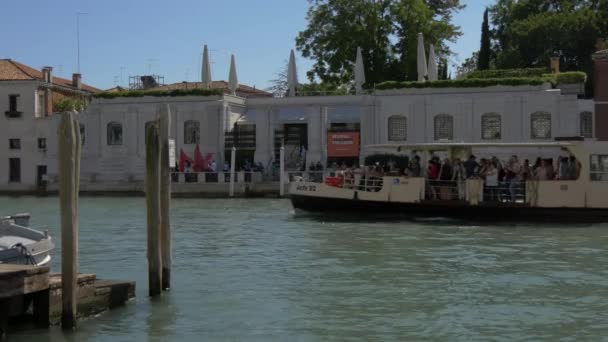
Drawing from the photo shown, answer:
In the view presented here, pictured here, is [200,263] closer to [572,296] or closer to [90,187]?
[572,296]

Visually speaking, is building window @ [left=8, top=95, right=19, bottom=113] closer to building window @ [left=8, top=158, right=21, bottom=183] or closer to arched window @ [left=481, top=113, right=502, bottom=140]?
building window @ [left=8, top=158, right=21, bottom=183]

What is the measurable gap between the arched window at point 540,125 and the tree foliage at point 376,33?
10697 mm

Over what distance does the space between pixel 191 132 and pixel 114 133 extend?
13.6 ft

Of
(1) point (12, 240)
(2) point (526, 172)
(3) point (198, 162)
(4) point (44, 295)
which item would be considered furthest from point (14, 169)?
(4) point (44, 295)

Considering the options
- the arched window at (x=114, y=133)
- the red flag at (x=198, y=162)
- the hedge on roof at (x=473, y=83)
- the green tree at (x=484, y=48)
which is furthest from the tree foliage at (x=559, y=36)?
the arched window at (x=114, y=133)

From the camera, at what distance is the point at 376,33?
1983 inches

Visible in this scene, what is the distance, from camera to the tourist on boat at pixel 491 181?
82.0 ft

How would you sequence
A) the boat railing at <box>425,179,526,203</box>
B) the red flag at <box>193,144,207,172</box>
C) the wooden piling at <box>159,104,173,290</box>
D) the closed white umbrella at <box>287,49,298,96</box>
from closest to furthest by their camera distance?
the wooden piling at <box>159,104,173,290</box>
the boat railing at <box>425,179,526,203</box>
the red flag at <box>193,144,207,172</box>
the closed white umbrella at <box>287,49,298,96</box>

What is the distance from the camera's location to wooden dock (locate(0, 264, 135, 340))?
32.2ft

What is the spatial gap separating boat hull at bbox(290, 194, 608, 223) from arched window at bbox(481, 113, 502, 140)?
16.5m

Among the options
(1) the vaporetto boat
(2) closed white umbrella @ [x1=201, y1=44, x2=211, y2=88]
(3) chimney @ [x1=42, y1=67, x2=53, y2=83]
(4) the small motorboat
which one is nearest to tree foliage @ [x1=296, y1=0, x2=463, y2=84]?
(2) closed white umbrella @ [x1=201, y1=44, x2=211, y2=88]

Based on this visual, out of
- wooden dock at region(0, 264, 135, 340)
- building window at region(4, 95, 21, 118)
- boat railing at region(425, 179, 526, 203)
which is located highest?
building window at region(4, 95, 21, 118)

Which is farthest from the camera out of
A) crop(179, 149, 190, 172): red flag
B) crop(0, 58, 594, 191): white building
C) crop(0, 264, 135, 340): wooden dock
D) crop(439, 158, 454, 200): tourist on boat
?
crop(179, 149, 190, 172): red flag

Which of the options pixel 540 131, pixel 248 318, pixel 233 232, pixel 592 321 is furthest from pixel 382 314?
pixel 540 131
